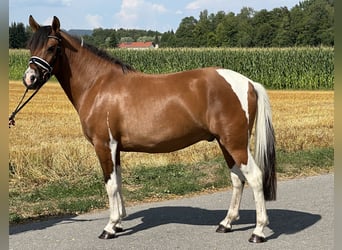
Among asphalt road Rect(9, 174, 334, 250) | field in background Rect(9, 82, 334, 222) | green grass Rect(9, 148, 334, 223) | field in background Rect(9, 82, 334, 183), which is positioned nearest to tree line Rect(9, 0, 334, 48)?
field in background Rect(9, 82, 334, 183)

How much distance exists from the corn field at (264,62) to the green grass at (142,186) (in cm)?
2802

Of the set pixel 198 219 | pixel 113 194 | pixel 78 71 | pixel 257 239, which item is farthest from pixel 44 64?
pixel 257 239

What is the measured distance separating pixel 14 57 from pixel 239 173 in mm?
45251

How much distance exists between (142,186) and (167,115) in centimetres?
275

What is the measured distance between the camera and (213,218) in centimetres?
664

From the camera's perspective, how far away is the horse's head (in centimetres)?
575

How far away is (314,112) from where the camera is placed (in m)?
19.5

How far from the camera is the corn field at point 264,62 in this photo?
122 feet

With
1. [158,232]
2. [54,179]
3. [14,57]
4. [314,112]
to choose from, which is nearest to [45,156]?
[54,179]

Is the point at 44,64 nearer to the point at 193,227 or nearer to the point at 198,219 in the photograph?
the point at 193,227

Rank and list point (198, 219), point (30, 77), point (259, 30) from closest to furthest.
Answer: point (30, 77), point (198, 219), point (259, 30)

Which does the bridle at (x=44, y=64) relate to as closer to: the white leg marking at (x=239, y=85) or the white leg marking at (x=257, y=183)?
the white leg marking at (x=239, y=85)

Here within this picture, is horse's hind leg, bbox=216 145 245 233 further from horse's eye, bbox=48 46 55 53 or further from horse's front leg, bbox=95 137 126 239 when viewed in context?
horse's eye, bbox=48 46 55 53

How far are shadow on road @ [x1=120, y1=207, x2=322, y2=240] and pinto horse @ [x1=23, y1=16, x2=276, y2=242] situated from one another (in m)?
0.40
